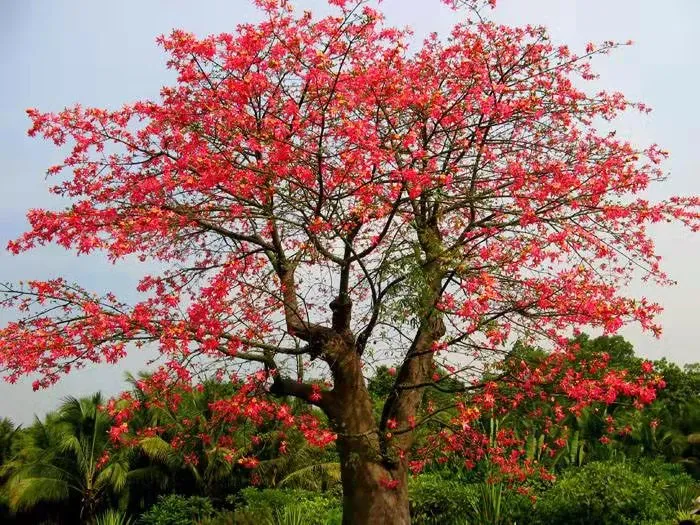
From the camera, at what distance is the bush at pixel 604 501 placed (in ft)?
40.4

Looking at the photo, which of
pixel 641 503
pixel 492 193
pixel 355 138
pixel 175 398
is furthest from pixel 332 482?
pixel 355 138

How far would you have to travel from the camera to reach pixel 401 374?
10281 mm

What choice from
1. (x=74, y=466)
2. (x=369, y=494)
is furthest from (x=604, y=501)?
(x=74, y=466)

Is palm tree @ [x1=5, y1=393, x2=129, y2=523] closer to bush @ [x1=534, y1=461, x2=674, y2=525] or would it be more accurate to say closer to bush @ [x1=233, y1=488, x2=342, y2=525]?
bush @ [x1=233, y1=488, x2=342, y2=525]

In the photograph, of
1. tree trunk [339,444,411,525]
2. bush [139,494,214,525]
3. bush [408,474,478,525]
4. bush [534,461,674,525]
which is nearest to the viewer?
tree trunk [339,444,411,525]

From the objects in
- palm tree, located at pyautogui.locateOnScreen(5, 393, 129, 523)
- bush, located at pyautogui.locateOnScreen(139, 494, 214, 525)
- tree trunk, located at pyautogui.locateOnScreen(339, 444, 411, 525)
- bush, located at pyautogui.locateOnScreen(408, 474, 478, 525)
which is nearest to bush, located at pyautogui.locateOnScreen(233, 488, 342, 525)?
bush, located at pyautogui.locateOnScreen(139, 494, 214, 525)

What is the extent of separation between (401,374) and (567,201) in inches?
130

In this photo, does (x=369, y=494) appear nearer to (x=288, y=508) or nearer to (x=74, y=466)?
(x=288, y=508)

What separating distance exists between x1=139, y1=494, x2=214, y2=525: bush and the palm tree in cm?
389

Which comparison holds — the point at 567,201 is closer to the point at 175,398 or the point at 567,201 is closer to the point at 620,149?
the point at 620,149

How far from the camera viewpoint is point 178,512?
16719mm

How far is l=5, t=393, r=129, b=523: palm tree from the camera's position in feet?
67.1

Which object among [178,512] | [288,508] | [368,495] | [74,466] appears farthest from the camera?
[74,466]

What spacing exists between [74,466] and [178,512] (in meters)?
6.15
